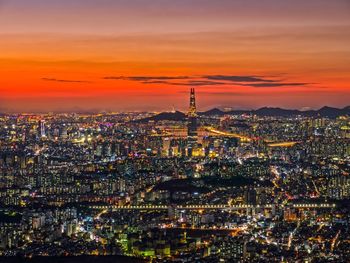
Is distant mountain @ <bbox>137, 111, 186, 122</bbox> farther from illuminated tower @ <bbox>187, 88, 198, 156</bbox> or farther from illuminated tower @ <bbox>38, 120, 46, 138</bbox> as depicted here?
illuminated tower @ <bbox>38, 120, 46, 138</bbox>

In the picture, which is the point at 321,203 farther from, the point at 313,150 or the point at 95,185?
the point at 313,150

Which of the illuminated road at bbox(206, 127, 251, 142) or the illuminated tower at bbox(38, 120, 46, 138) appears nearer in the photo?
the illuminated tower at bbox(38, 120, 46, 138)

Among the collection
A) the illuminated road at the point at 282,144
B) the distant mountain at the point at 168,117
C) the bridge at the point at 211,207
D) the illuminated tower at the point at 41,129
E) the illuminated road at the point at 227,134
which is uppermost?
the distant mountain at the point at 168,117

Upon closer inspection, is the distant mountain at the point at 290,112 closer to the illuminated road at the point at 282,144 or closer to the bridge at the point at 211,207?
the illuminated road at the point at 282,144

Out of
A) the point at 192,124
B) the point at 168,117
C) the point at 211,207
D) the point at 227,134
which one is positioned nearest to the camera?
the point at 211,207

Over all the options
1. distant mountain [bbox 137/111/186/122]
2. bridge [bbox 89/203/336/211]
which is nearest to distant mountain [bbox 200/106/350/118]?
distant mountain [bbox 137/111/186/122]

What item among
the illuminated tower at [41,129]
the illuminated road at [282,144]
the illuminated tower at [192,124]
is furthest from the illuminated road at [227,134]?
the illuminated tower at [41,129]

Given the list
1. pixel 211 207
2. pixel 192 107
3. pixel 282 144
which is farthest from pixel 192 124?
pixel 211 207

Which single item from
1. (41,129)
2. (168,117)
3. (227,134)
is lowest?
(227,134)

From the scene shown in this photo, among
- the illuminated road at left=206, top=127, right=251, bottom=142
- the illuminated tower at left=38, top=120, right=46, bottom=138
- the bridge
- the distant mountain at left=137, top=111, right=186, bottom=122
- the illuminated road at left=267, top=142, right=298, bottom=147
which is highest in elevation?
the distant mountain at left=137, top=111, right=186, bottom=122

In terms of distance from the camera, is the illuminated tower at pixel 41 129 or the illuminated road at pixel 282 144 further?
the illuminated tower at pixel 41 129

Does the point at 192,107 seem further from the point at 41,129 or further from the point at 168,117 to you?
the point at 41,129
